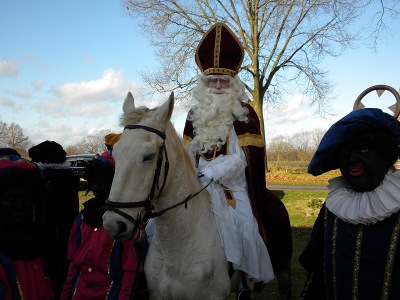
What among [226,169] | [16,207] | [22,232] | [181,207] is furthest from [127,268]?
[226,169]

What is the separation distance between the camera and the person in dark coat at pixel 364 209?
2.10 meters

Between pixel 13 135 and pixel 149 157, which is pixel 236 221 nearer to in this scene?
pixel 149 157

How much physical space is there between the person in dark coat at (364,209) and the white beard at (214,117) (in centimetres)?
155

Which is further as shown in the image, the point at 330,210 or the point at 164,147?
the point at 164,147

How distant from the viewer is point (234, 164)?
350 centimetres

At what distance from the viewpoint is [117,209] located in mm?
2518

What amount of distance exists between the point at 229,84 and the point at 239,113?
402 mm

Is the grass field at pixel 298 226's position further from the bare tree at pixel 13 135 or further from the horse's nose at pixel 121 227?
the bare tree at pixel 13 135

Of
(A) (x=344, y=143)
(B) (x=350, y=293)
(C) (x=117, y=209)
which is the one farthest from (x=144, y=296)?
(A) (x=344, y=143)

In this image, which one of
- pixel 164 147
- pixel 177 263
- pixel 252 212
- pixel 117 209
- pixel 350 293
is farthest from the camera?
pixel 252 212

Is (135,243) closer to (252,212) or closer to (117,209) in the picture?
(117,209)

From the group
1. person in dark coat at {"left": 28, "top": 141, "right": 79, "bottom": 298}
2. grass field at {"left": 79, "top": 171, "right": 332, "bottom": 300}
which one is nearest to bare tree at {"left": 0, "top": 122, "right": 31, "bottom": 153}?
grass field at {"left": 79, "top": 171, "right": 332, "bottom": 300}

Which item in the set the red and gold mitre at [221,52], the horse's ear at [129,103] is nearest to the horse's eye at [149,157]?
the horse's ear at [129,103]

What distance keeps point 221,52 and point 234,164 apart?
1.36m
